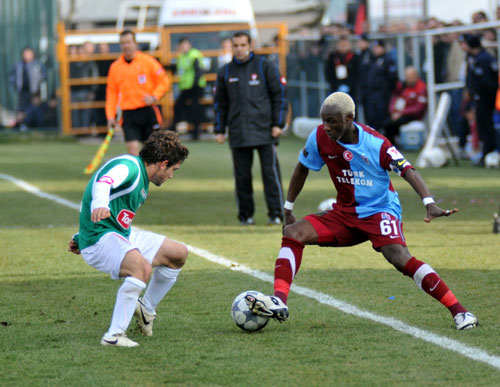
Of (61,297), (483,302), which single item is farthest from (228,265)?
(483,302)

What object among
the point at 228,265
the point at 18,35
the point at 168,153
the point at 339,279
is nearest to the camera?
the point at 168,153

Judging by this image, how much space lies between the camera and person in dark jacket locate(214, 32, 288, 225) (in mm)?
11508

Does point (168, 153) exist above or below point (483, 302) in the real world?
above

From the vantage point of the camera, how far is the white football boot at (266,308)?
6.27 meters

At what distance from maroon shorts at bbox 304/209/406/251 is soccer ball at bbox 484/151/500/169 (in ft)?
37.3

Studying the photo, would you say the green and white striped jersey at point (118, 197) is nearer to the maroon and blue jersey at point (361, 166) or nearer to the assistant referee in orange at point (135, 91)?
the maroon and blue jersey at point (361, 166)

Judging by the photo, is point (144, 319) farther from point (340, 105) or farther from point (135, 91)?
point (135, 91)

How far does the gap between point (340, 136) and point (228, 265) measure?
2.73 m

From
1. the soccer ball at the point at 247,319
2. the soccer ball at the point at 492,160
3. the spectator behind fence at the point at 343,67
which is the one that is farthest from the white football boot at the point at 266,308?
the spectator behind fence at the point at 343,67

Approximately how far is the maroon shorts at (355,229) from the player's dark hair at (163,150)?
1066 millimetres

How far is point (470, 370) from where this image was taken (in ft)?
17.6

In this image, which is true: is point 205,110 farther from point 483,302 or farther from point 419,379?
point 419,379

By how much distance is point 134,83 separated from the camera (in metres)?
14.0

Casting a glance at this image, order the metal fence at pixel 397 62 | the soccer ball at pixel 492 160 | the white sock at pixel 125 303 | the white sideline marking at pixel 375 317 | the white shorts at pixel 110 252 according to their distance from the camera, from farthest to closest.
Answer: the metal fence at pixel 397 62
the soccer ball at pixel 492 160
the white shorts at pixel 110 252
the white sock at pixel 125 303
the white sideline marking at pixel 375 317
